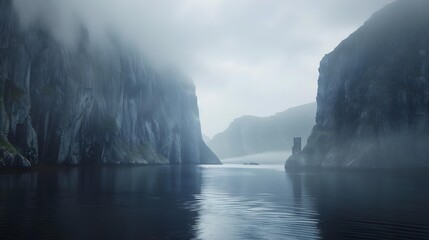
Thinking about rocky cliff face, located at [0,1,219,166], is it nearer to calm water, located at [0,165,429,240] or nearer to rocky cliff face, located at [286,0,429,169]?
calm water, located at [0,165,429,240]

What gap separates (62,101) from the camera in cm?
12644

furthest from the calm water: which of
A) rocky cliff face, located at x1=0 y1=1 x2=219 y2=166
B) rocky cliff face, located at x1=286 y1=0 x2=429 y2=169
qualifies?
rocky cliff face, located at x1=286 y1=0 x2=429 y2=169

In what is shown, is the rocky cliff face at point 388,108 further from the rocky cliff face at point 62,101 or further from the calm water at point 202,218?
the calm water at point 202,218

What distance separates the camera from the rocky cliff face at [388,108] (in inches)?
6417

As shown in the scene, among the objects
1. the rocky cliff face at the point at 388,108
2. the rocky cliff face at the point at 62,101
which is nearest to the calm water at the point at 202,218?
the rocky cliff face at the point at 62,101

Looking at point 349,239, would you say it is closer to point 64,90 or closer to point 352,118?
point 64,90

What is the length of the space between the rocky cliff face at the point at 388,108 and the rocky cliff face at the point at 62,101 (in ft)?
290

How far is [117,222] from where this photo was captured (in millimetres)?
26250

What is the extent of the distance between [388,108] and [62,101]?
13888 cm

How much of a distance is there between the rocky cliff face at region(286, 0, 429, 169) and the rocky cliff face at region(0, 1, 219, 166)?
88.4 m

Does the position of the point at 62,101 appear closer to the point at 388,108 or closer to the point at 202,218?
the point at 202,218

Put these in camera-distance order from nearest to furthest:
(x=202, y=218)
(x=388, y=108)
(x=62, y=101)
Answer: (x=202, y=218) < (x=62, y=101) < (x=388, y=108)

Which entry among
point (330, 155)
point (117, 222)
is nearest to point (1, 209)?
point (117, 222)

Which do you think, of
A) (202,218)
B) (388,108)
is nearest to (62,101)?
(202,218)
